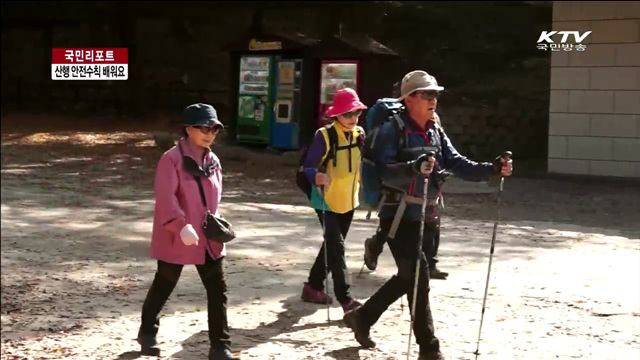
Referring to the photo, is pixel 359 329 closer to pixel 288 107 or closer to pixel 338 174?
pixel 338 174

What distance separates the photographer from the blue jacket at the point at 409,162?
4859 mm

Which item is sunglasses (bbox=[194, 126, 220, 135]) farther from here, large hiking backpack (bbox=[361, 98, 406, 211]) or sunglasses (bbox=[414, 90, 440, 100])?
sunglasses (bbox=[414, 90, 440, 100])

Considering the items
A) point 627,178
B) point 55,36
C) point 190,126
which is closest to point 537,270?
point 627,178

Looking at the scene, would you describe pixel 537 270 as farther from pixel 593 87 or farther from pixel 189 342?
pixel 593 87

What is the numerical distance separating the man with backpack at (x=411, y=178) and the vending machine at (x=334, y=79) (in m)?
10.7

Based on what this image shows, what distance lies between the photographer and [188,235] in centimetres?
473

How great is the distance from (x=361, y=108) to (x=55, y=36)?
72.5 feet

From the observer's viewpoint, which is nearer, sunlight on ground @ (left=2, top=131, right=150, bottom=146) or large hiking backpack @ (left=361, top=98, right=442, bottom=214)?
large hiking backpack @ (left=361, top=98, right=442, bottom=214)

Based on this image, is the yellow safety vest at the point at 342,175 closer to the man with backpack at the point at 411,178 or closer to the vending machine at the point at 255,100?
the man with backpack at the point at 411,178

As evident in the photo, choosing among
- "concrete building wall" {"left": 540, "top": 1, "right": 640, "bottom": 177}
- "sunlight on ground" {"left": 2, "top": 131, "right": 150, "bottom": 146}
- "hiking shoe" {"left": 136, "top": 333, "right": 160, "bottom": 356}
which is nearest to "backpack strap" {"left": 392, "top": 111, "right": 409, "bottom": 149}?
"hiking shoe" {"left": 136, "top": 333, "right": 160, "bottom": 356}

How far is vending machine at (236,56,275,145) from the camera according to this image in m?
16.7

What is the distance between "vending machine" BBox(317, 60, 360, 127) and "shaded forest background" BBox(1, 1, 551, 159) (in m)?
0.57

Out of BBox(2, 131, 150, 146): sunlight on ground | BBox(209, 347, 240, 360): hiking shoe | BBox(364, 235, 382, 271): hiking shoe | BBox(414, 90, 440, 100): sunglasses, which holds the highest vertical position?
BBox(414, 90, 440, 100): sunglasses

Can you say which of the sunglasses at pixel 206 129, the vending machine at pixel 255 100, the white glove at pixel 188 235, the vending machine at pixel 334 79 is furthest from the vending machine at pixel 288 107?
the white glove at pixel 188 235
